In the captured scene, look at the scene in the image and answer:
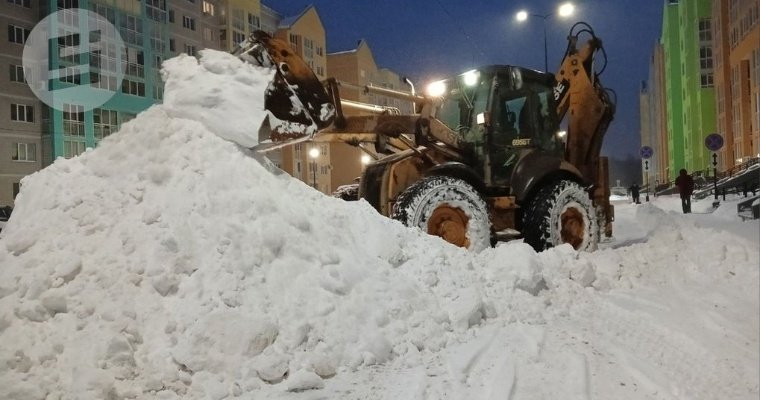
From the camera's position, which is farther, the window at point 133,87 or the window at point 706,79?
the window at point 706,79

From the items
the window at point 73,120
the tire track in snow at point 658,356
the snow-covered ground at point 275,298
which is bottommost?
the tire track in snow at point 658,356

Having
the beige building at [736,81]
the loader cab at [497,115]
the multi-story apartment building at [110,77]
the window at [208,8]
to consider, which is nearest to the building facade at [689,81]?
the beige building at [736,81]

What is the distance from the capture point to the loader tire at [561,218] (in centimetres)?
802

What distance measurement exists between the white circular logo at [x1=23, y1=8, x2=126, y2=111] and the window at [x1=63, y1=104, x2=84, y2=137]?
0.90 feet

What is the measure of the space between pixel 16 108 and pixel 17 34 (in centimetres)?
440

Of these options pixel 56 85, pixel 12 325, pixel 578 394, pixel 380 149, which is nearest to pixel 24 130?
pixel 56 85

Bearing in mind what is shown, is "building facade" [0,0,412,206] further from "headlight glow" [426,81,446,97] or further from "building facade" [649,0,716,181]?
"building facade" [649,0,716,181]

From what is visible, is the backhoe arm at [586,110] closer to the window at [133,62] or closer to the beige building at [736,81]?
the beige building at [736,81]

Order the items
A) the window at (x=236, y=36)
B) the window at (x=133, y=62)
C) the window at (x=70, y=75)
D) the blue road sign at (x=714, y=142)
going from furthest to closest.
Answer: the window at (x=236, y=36) < the window at (x=133, y=62) < the window at (x=70, y=75) < the blue road sign at (x=714, y=142)

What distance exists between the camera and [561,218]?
27.6ft

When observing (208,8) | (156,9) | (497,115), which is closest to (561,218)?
(497,115)

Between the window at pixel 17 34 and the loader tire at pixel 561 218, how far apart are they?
35.0 meters

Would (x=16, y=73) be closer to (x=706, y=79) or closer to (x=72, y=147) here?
(x=72, y=147)

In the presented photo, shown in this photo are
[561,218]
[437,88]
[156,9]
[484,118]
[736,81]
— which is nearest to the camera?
[484,118]
